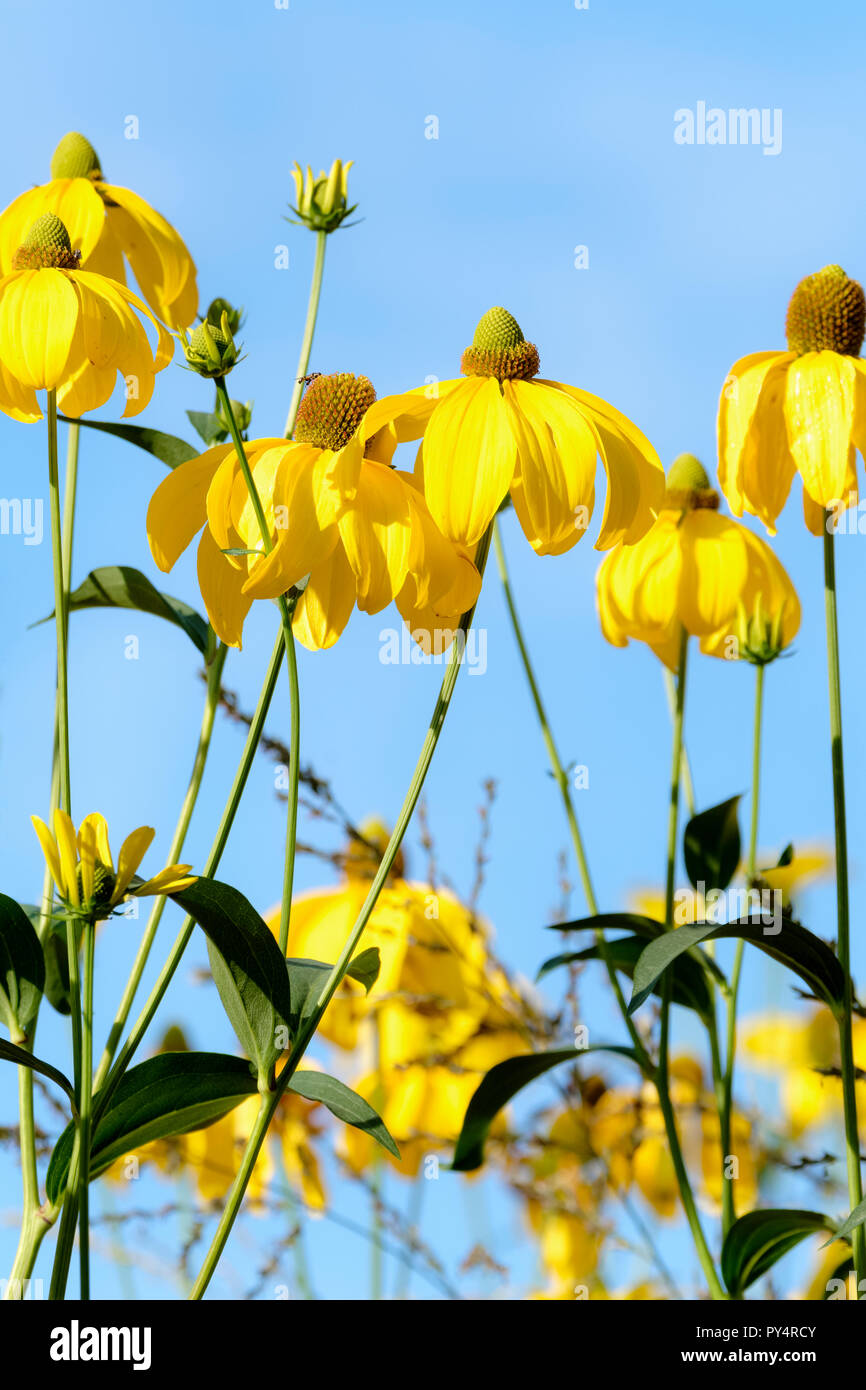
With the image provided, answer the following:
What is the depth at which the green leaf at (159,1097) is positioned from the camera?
752mm

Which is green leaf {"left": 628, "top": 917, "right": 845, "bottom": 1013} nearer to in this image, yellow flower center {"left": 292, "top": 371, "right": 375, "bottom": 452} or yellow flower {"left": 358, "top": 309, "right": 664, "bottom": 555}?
yellow flower {"left": 358, "top": 309, "right": 664, "bottom": 555}

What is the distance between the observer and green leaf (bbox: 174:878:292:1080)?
69 centimetres

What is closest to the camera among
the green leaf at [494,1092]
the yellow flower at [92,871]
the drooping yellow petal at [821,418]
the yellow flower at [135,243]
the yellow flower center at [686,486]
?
the yellow flower at [92,871]

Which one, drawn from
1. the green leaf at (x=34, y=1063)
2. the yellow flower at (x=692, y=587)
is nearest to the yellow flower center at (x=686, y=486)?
the yellow flower at (x=692, y=587)

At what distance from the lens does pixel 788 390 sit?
91cm

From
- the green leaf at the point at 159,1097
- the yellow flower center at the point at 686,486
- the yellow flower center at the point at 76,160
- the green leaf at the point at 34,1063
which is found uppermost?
the yellow flower center at the point at 76,160

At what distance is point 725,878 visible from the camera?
41.2 inches

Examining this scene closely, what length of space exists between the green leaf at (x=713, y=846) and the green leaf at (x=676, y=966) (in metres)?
0.07

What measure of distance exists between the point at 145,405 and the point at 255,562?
210mm

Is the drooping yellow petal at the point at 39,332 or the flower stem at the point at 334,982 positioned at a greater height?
the drooping yellow petal at the point at 39,332

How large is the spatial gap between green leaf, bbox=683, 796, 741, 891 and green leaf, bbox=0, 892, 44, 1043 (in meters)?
0.52

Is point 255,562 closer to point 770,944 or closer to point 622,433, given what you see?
point 622,433

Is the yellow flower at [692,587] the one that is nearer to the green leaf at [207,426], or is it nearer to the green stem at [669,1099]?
the green stem at [669,1099]
